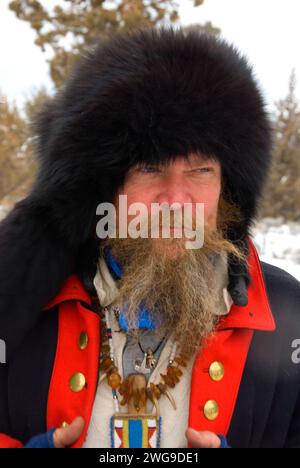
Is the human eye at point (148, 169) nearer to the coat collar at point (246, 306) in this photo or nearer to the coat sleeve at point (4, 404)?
the coat collar at point (246, 306)

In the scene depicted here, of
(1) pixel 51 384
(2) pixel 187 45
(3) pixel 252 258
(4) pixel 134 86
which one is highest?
(2) pixel 187 45

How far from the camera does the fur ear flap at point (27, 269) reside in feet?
4.69

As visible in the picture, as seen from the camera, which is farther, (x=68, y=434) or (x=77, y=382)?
(x=77, y=382)

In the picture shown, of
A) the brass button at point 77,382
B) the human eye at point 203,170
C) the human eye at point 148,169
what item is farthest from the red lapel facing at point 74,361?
the human eye at point 203,170

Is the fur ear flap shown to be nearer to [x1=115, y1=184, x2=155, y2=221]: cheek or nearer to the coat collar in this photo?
the coat collar

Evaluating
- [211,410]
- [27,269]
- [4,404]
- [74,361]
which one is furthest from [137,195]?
[4,404]

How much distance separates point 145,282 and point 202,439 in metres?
0.51

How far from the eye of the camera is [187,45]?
1.50 meters

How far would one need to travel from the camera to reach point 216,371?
4.73 feet

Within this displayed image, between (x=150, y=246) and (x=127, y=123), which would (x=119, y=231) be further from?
(x=127, y=123)

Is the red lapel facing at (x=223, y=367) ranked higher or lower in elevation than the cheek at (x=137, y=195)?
lower

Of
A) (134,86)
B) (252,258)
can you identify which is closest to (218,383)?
(252,258)

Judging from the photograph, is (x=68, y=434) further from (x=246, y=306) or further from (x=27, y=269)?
(x=246, y=306)

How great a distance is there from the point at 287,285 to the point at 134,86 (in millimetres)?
900
